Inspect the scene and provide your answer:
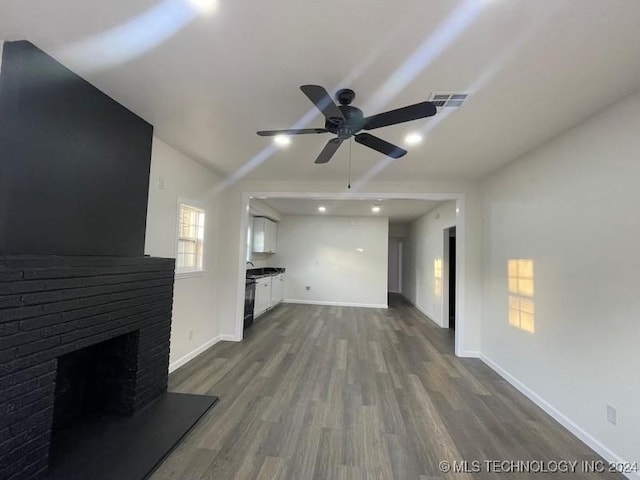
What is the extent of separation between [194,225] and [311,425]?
2904 millimetres

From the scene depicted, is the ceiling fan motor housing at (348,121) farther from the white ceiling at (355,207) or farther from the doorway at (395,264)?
the doorway at (395,264)

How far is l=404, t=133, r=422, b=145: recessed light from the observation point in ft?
9.62

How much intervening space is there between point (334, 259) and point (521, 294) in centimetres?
537

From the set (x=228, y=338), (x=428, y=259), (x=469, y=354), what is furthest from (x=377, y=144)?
(x=428, y=259)

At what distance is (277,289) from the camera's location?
7750 mm

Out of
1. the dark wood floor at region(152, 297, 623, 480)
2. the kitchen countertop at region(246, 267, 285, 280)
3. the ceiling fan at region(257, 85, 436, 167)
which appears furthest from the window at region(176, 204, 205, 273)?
the kitchen countertop at region(246, 267, 285, 280)

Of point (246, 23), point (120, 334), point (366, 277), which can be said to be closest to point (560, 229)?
point (246, 23)

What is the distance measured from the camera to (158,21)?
1586 mm

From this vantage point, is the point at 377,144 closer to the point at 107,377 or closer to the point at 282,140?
the point at 282,140

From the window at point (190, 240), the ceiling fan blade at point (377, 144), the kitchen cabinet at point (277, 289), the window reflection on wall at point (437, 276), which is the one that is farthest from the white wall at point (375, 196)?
the kitchen cabinet at point (277, 289)

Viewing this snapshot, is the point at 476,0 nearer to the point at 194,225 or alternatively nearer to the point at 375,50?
the point at 375,50

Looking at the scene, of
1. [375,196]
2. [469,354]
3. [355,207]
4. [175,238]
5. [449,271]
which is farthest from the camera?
[355,207]

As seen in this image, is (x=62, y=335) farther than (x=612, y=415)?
No

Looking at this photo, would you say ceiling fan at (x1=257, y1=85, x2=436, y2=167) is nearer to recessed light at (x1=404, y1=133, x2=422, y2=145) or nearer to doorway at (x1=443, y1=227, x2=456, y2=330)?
recessed light at (x1=404, y1=133, x2=422, y2=145)
